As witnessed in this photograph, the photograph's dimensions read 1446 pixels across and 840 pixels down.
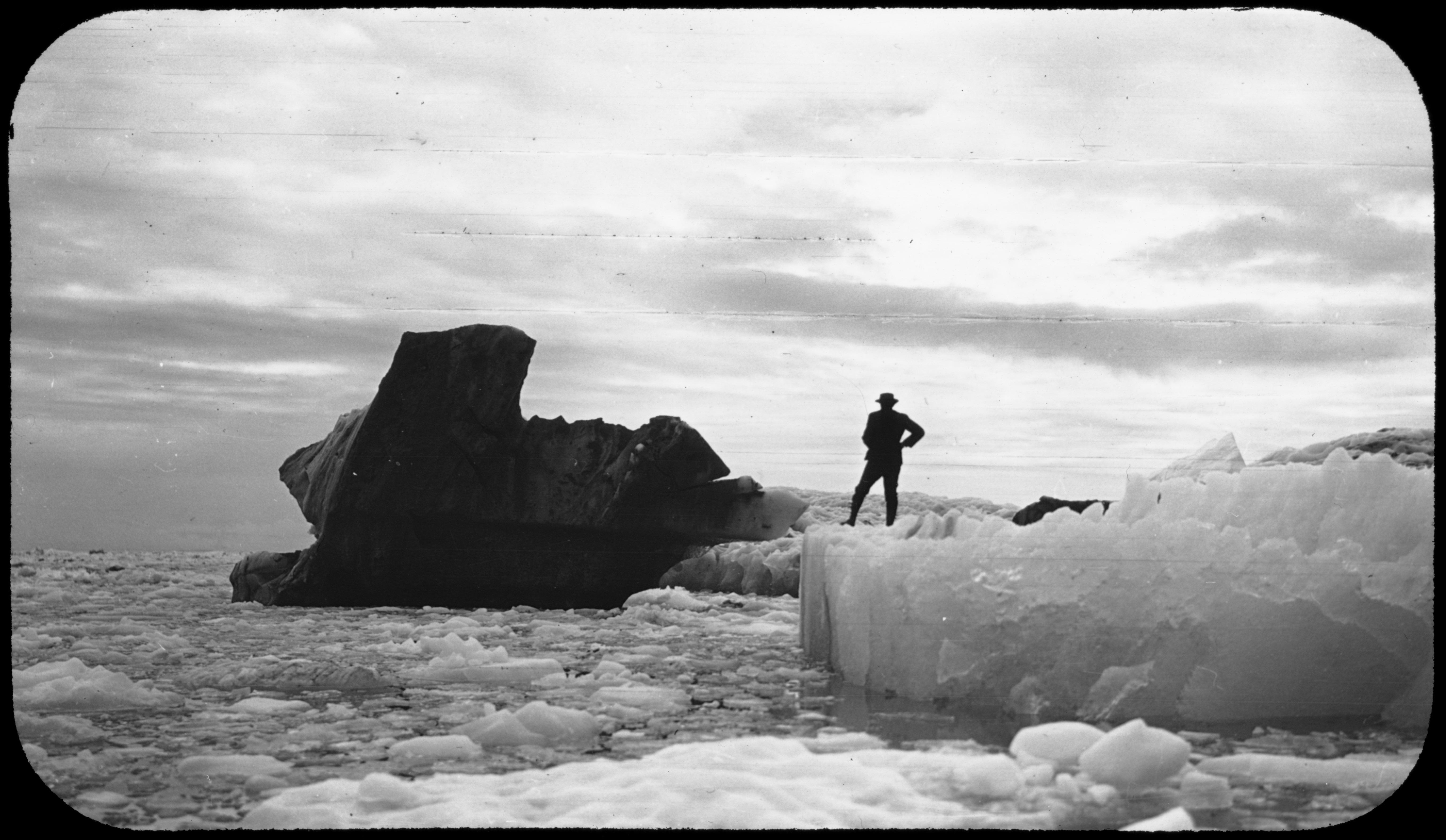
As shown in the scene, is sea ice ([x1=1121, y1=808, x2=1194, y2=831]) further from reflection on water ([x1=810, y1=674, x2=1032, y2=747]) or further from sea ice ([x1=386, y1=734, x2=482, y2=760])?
sea ice ([x1=386, y1=734, x2=482, y2=760])

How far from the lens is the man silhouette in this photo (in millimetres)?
2656

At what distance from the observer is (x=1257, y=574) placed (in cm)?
252

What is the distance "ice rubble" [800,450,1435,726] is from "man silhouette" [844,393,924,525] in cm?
19

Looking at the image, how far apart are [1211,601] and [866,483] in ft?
2.51

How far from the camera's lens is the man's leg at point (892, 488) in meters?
2.69

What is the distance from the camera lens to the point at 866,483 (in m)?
2.73

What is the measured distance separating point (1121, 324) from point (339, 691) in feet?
6.37

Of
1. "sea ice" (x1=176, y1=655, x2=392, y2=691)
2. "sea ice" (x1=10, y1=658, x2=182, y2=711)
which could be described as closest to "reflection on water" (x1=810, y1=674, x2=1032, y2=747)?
"sea ice" (x1=176, y1=655, x2=392, y2=691)

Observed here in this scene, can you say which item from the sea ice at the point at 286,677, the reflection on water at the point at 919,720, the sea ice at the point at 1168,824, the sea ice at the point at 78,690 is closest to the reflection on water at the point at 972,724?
the reflection on water at the point at 919,720

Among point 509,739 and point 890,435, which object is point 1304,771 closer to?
point 890,435

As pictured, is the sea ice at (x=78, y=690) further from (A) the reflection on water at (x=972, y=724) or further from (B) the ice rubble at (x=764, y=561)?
(A) the reflection on water at (x=972, y=724)

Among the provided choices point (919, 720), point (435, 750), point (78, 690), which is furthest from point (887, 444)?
point (78, 690)

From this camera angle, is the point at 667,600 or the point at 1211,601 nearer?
the point at 1211,601

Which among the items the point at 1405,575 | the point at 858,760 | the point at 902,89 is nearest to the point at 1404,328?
the point at 1405,575
